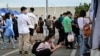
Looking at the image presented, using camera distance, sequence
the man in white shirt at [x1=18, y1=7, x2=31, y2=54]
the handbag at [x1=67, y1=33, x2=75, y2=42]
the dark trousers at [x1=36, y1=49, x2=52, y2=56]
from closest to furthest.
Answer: the dark trousers at [x1=36, y1=49, x2=52, y2=56] < the man in white shirt at [x1=18, y1=7, x2=31, y2=54] < the handbag at [x1=67, y1=33, x2=75, y2=42]

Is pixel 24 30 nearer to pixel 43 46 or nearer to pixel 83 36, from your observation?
pixel 83 36

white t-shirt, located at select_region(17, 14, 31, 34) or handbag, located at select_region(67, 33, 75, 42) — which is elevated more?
white t-shirt, located at select_region(17, 14, 31, 34)

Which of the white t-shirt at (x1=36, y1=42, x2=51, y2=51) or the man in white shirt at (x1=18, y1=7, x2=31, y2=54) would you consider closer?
the white t-shirt at (x1=36, y1=42, x2=51, y2=51)

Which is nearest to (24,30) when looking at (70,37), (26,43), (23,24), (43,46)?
(23,24)

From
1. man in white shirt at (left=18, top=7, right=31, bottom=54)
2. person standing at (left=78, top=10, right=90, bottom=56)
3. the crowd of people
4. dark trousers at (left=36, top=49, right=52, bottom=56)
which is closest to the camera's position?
dark trousers at (left=36, top=49, right=52, bottom=56)

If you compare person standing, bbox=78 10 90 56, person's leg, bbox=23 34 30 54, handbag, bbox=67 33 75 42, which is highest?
person standing, bbox=78 10 90 56

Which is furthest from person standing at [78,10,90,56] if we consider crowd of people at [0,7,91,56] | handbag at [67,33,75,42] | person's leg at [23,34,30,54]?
handbag at [67,33,75,42]

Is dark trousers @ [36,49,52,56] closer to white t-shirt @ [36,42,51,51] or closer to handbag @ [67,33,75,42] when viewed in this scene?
white t-shirt @ [36,42,51,51]

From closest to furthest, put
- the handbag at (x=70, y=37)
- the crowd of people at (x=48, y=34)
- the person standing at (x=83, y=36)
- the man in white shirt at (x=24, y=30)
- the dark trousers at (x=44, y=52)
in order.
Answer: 1. the dark trousers at (x=44, y=52)
2. the crowd of people at (x=48, y=34)
3. the person standing at (x=83, y=36)
4. the man in white shirt at (x=24, y=30)
5. the handbag at (x=70, y=37)

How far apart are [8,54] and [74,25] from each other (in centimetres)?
500

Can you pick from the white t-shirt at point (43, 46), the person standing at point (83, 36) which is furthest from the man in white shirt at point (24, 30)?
the white t-shirt at point (43, 46)

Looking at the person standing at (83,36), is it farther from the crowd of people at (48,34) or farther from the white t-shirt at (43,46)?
the white t-shirt at (43,46)

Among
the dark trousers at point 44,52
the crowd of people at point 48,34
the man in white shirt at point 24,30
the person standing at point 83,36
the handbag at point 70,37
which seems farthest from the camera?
the handbag at point 70,37

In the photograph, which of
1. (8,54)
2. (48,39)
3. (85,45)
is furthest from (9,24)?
(48,39)
